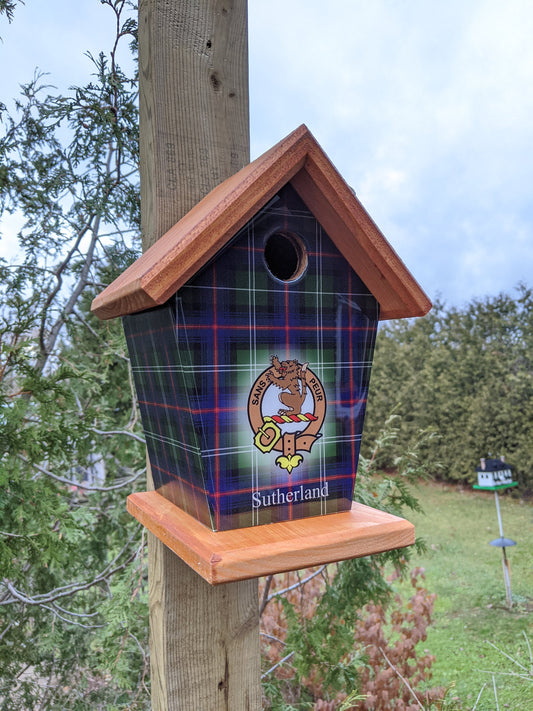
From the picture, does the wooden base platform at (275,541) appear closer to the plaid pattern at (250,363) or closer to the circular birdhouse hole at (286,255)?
the plaid pattern at (250,363)

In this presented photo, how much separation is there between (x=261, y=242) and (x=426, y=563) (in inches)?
215

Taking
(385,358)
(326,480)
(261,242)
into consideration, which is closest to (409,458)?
(326,480)

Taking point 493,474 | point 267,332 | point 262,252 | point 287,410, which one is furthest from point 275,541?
point 493,474

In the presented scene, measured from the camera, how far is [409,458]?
8.20 feet

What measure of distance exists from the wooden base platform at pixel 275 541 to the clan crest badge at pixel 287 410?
0.12m

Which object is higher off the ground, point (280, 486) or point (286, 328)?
point (286, 328)

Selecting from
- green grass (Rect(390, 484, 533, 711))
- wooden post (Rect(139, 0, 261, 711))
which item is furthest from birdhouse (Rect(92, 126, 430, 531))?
green grass (Rect(390, 484, 533, 711))

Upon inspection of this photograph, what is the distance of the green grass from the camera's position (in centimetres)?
343

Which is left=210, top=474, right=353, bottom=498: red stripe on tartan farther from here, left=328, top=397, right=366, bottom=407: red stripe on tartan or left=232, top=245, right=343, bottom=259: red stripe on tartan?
left=232, top=245, right=343, bottom=259: red stripe on tartan

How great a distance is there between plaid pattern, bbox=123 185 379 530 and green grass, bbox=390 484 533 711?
1685 millimetres

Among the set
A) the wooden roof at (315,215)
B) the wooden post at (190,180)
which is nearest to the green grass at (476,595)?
the wooden post at (190,180)

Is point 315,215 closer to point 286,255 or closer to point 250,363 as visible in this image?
point 286,255

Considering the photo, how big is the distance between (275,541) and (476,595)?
476 cm

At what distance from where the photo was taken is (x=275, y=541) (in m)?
0.85
